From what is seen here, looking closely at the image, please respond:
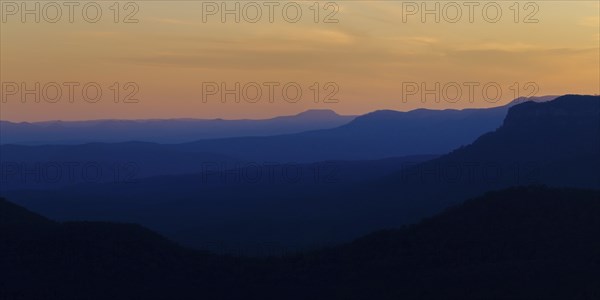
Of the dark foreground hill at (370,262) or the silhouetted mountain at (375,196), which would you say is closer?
the dark foreground hill at (370,262)

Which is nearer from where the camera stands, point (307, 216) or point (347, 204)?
point (307, 216)

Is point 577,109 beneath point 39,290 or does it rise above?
above

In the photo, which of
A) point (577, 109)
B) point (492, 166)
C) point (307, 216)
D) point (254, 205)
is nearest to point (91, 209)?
point (254, 205)

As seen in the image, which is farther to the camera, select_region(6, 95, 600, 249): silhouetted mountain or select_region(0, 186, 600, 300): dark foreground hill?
select_region(6, 95, 600, 249): silhouetted mountain

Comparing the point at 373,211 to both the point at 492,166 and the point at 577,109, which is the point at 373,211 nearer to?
the point at 492,166
